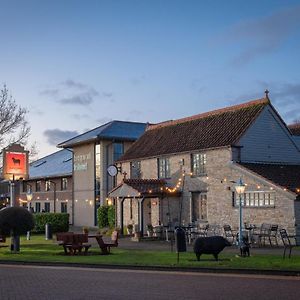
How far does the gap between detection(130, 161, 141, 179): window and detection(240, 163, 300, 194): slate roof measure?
1027cm

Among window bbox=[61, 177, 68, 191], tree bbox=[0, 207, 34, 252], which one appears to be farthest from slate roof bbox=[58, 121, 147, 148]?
tree bbox=[0, 207, 34, 252]

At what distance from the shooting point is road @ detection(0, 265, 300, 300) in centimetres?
1334

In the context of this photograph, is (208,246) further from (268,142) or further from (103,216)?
(103,216)

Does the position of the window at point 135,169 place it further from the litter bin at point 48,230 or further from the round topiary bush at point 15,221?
the round topiary bush at point 15,221

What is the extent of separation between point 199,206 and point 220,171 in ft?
9.77

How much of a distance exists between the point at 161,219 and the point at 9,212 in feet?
39.3

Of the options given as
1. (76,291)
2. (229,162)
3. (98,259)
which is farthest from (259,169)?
(76,291)

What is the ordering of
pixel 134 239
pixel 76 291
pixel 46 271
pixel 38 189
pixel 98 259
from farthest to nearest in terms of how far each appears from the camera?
pixel 38 189 < pixel 134 239 < pixel 98 259 < pixel 46 271 < pixel 76 291

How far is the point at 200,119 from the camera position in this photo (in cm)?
3688

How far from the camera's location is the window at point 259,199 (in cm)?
2882

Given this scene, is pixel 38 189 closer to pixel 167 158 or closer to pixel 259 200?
pixel 167 158

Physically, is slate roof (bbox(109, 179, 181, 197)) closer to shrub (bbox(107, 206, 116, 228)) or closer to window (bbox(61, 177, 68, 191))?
shrub (bbox(107, 206, 116, 228))

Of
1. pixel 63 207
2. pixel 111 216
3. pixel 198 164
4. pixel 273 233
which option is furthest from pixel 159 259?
pixel 63 207

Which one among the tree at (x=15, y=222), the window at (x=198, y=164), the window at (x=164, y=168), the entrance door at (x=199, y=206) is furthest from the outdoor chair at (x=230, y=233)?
the tree at (x=15, y=222)
